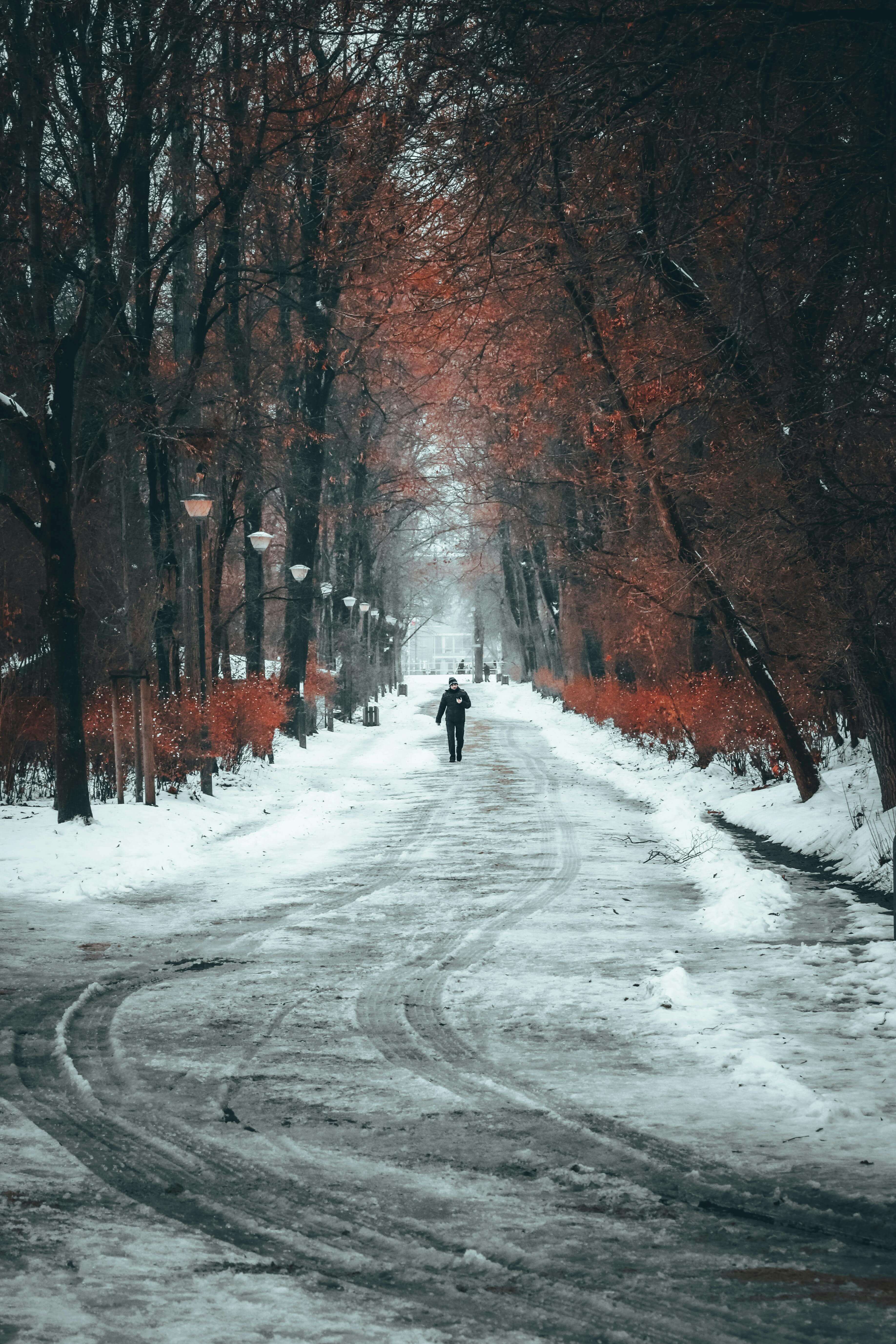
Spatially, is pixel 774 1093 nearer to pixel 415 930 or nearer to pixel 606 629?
pixel 415 930

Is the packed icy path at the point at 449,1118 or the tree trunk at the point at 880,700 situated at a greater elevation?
the tree trunk at the point at 880,700

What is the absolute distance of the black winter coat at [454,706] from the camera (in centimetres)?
2658

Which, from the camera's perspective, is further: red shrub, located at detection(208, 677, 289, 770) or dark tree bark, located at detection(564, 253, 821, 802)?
red shrub, located at detection(208, 677, 289, 770)

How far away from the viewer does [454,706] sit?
26.7m

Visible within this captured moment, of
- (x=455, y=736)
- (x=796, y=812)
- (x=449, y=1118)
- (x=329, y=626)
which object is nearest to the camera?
(x=449, y=1118)

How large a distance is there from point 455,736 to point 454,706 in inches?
39.8

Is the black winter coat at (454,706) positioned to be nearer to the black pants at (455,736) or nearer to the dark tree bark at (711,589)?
the black pants at (455,736)

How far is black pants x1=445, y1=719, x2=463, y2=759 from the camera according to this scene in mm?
26953

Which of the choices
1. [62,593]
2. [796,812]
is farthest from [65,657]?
[796,812]

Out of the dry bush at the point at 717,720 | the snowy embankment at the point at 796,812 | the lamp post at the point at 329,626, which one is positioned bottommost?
the snowy embankment at the point at 796,812

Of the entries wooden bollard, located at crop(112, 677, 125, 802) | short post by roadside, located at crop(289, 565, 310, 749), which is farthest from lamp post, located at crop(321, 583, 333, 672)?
wooden bollard, located at crop(112, 677, 125, 802)

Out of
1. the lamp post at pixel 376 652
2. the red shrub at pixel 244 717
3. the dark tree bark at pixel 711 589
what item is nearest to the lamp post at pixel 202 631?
the red shrub at pixel 244 717

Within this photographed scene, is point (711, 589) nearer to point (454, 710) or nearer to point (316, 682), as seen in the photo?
point (454, 710)

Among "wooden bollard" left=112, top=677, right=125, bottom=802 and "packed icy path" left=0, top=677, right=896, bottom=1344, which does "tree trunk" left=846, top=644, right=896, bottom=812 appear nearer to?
"packed icy path" left=0, top=677, right=896, bottom=1344
